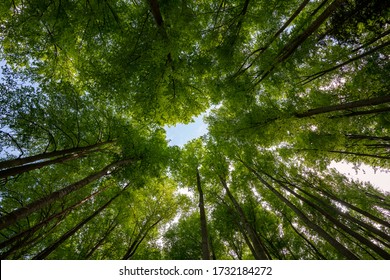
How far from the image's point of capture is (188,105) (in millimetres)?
7699

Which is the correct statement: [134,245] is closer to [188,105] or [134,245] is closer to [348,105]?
[188,105]

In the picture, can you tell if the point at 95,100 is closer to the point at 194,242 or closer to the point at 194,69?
the point at 194,69

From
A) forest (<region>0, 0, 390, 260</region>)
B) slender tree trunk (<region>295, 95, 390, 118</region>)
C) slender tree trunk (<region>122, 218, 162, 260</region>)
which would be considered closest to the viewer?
slender tree trunk (<region>295, 95, 390, 118</region>)

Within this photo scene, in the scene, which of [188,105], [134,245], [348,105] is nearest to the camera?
[348,105]

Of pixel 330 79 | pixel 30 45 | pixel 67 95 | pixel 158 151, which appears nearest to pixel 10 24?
pixel 30 45

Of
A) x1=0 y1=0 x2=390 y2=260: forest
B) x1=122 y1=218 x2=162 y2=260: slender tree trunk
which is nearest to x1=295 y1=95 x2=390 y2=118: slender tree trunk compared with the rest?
x1=0 y1=0 x2=390 y2=260: forest

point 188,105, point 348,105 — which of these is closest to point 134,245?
point 188,105

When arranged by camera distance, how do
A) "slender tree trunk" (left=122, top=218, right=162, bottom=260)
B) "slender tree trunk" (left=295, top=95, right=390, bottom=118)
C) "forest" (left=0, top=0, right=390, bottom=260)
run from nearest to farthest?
"slender tree trunk" (left=295, top=95, right=390, bottom=118) → "forest" (left=0, top=0, right=390, bottom=260) → "slender tree trunk" (left=122, top=218, right=162, bottom=260)

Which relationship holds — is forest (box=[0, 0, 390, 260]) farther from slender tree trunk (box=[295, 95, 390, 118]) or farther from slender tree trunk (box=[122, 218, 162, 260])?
slender tree trunk (box=[122, 218, 162, 260])

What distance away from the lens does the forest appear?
5.73m

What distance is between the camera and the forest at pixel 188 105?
573 centimetres

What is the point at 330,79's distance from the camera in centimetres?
838

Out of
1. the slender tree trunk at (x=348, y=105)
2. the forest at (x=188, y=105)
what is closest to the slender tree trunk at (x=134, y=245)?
the forest at (x=188, y=105)

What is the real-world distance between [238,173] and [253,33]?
739 cm
